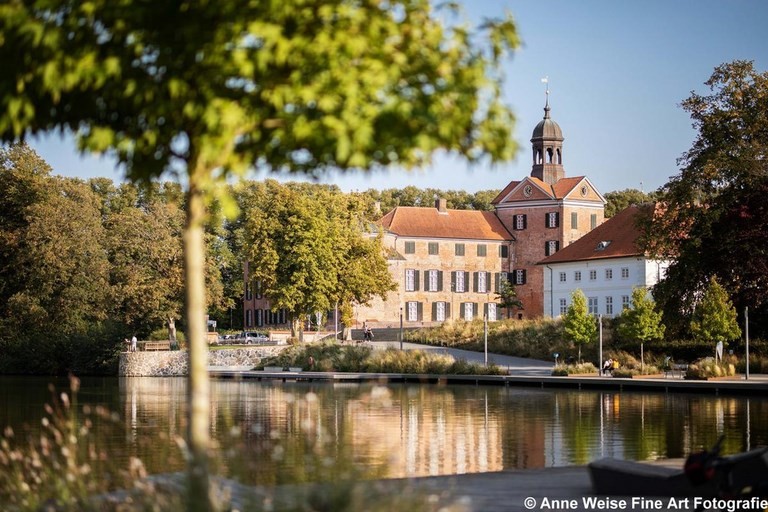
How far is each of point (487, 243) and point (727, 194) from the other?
45.1m

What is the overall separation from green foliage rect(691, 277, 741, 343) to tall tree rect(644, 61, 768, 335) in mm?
1090

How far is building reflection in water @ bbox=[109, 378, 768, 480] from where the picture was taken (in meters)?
17.8

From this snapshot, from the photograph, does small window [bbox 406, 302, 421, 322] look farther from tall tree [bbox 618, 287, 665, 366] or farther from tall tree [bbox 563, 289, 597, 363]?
tall tree [bbox 618, 287, 665, 366]

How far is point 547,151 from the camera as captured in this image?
87438 millimetres

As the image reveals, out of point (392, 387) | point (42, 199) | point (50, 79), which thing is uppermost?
point (42, 199)

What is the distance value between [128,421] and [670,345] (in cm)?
2754

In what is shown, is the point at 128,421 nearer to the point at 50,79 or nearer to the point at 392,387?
the point at 392,387

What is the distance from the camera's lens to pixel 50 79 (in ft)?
21.9

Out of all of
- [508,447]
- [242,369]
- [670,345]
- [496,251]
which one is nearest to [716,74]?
[670,345]

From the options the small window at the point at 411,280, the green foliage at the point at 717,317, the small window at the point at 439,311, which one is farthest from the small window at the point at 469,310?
the green foliage at the point at 717,317

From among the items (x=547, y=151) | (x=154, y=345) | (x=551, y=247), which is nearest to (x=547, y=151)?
(x=547, y=151)

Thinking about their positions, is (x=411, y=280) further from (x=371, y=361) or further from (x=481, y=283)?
(x=371, y=361)

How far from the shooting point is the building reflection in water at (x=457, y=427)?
58.2 ft

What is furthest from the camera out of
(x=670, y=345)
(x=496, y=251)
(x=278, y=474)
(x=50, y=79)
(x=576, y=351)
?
(x=496, y=251)
